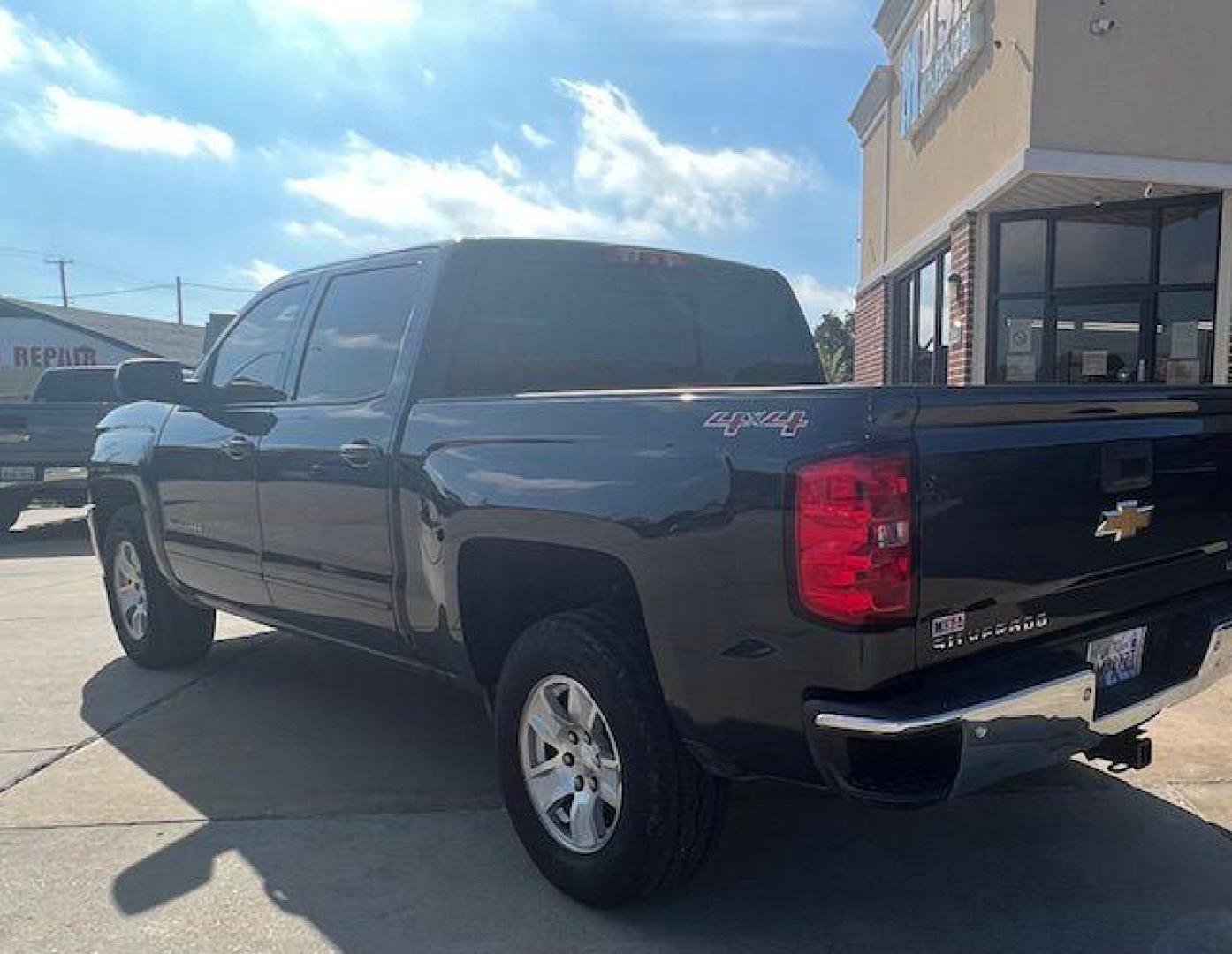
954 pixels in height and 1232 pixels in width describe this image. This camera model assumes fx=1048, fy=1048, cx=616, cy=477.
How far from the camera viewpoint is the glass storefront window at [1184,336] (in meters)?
9.69

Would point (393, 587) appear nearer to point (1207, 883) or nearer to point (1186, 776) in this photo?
point (1207, 883)

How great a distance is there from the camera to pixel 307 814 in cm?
372

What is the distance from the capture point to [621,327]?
14.0ft

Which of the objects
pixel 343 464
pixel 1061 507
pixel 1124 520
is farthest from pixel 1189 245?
pixel 343 464

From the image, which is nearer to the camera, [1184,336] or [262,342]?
[262,342]

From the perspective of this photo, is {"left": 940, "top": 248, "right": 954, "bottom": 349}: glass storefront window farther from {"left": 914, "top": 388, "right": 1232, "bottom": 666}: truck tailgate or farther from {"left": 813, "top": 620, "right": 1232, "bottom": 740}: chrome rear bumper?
{"left": 813, "top": 620, "right": 1232, "bottom": 740}: chrome rear bumper

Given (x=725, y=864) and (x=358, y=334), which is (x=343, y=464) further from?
(x=725, y=864)

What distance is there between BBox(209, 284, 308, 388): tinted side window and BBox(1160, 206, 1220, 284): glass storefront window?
8.50 meters

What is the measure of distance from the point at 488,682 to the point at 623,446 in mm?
1174

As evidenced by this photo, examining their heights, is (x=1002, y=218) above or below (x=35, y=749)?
above

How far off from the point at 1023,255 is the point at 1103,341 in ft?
3.93

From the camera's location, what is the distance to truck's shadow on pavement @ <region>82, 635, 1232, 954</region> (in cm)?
287

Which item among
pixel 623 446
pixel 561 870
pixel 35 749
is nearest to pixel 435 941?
pixel 561 870

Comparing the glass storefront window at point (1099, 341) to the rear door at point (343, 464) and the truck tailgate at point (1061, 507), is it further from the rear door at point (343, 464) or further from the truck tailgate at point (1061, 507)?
the rear door at point (343, 464)
